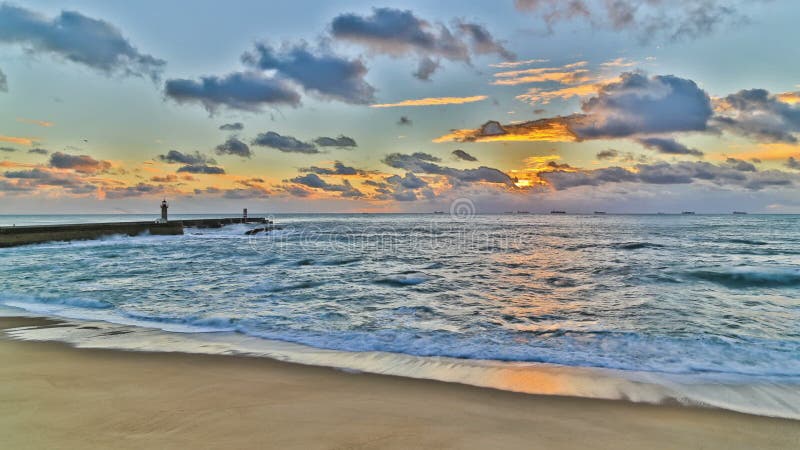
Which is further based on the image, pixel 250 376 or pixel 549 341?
pixel 549 341

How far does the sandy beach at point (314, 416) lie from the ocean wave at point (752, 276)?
38.7 feet

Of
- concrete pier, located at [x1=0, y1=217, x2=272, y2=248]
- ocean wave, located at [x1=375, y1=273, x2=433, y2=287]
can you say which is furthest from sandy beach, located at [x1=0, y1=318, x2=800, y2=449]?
concrete pier, located at [x1=0, y1=217, x2=272, y2=248]

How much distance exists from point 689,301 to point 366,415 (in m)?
9.93

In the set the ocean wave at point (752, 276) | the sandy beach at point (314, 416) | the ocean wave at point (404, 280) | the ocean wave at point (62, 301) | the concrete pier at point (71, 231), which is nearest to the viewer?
the sandy beach at point (314, 416)

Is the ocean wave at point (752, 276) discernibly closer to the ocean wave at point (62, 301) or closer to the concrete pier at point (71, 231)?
the ocean wave at point (62, 301)

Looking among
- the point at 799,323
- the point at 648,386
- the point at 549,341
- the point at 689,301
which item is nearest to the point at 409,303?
the point at 549,341

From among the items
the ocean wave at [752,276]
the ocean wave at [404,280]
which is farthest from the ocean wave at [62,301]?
the ocean wave at [752,276]

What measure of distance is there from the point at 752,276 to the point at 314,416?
53.9 feet

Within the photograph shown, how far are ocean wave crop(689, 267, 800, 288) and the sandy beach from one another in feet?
38.7

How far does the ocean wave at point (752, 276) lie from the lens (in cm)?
1294

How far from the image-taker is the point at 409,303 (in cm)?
973

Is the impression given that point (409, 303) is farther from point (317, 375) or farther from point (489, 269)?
point (489, 269)

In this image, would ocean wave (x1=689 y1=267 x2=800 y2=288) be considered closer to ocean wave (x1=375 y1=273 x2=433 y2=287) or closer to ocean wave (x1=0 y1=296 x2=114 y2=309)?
ocean wave (x1=375 y1=273 x2=433 y2=287)

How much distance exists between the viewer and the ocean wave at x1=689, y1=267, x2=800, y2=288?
42.4 feet
